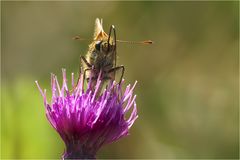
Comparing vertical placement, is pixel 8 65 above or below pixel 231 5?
below

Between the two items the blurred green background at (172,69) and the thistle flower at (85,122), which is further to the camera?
the blurred green background at (172,69)

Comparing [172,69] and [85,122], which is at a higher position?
[172,69]

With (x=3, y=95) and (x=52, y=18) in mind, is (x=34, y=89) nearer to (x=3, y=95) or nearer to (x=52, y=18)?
(x=3, y=95)

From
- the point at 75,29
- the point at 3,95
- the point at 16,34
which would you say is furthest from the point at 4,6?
the point at 3,95

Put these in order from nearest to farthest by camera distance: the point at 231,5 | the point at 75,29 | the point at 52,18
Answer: the point at 231,5 < the point at 75,29 < the point at 52,18

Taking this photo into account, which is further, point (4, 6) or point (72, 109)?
point (4, 6)

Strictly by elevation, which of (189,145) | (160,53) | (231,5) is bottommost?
(189,145)

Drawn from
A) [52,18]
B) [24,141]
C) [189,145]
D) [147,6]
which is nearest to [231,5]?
[147,6]

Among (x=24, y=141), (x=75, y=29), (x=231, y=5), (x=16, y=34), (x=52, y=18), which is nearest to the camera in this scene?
(x=24, y=141)

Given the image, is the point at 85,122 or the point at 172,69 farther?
the point at 172,69

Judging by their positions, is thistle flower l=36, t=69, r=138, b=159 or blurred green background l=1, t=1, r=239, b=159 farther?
blurred green background l=1, t=1, r=239, b=159
